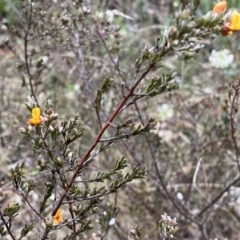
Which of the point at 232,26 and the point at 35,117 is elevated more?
the point at 35,117

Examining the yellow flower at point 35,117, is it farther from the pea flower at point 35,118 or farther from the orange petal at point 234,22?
the orange petal at point 234,22

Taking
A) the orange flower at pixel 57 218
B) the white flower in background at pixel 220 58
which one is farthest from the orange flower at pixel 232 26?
the white flower in background at pixel 220 58

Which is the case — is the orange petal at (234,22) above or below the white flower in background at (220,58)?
below

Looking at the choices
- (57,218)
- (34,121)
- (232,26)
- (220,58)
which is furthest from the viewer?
(220,58)

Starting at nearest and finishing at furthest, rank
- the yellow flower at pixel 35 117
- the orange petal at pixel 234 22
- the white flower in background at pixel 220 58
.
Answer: the orange petal at pixel 234 22 → the yellow flower at pixel 35 117 → the white flower in background at pixel 220 58

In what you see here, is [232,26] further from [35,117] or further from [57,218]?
[57,218]

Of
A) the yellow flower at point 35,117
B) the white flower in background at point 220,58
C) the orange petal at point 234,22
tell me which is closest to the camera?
the orange petal at point 234,22

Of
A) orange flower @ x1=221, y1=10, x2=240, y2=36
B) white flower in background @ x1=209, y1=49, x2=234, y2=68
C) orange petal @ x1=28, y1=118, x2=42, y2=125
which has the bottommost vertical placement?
orange flower @ x1=221, y1=10, x2=240, y2=36

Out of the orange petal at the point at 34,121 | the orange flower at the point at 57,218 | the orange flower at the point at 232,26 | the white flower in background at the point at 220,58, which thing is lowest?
the orange flower at the point at 57,218

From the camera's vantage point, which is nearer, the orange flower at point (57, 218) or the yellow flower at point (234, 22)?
the yellow flower at point (234, 22)

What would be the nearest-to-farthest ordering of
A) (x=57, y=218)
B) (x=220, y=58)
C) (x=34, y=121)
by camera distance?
(x=34, y=121)
(x=57, y=218)
(x=220, y=58)

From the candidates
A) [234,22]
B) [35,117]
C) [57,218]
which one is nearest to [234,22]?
[234,22]

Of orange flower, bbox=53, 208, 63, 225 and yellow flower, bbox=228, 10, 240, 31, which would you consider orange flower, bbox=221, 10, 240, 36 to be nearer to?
yellow flower, bbox=228, 10, 240, 31

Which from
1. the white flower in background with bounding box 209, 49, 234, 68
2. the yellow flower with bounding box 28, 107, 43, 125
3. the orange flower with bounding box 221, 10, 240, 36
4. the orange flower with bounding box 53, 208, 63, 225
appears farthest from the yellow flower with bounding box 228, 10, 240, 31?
the white flower in background with bounding box 209, 49, 234, 68
